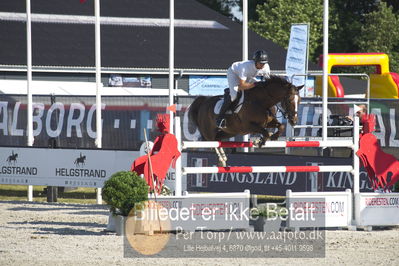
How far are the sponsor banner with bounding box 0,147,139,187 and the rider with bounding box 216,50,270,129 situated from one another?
3.65 m

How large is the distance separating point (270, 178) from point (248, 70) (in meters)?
3.37

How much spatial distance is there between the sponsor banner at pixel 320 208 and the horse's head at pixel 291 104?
111 cm

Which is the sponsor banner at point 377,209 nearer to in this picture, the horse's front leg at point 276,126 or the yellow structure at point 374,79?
the horse's front leg at point 276,126

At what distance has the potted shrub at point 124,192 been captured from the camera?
40.7 feet

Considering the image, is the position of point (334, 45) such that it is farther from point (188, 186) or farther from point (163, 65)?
point (188, 186)

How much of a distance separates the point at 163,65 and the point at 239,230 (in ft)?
83.6

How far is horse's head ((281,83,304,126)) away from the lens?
13.1m

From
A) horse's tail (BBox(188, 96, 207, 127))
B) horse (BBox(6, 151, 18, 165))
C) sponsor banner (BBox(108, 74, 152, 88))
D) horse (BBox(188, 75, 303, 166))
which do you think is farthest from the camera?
sponsor banner (BBox(108, 74, 152, 88))

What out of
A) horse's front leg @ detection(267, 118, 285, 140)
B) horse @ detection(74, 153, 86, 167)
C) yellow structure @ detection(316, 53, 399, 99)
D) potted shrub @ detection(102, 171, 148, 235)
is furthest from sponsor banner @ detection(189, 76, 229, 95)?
potted shrub @ detection(102, 171, 148, 235)

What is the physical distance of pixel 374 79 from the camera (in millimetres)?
28156

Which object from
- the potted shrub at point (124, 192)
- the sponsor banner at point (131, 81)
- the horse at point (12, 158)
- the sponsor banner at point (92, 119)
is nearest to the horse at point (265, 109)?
the potted shrub at point (124, 192)

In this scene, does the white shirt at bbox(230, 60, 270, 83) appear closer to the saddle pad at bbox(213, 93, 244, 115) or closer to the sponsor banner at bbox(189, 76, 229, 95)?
the saddle pad at bbox(213, 93, 244, 115)

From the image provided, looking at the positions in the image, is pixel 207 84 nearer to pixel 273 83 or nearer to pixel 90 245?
pixel 273 83

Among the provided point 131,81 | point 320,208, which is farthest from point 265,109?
point 131,81
